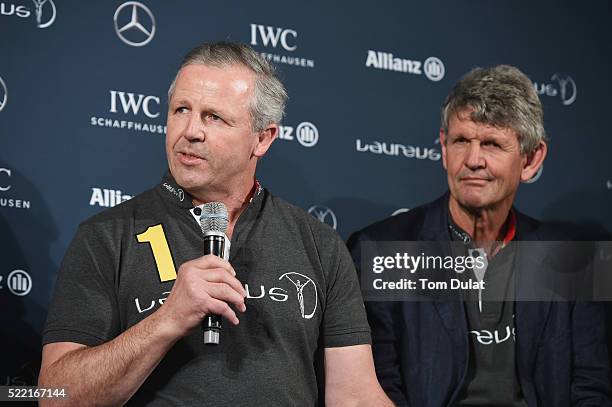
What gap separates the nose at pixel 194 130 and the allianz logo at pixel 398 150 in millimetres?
1107

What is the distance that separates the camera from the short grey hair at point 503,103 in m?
3.42

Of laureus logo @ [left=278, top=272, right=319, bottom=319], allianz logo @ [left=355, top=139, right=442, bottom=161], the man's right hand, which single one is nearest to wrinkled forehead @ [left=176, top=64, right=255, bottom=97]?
laureus logo @ [left=278, top=272, right=319, bottom=319]

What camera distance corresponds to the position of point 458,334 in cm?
329

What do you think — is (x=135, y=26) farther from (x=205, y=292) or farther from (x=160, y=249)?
(x=205, y=292)

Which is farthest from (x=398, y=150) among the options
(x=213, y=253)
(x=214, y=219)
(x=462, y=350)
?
(x=213, y=253)

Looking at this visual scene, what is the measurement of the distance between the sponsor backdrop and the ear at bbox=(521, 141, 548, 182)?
0.42 metres

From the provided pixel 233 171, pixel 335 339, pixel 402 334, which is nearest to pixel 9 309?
pixel 233 171

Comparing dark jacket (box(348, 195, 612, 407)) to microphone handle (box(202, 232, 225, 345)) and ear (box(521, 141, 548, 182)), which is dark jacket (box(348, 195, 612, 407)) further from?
microphone handle (box(202, 232, 225, 345))

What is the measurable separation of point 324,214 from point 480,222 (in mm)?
589

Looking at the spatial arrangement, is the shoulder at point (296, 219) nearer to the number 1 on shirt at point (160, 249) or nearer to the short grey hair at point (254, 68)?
the short grey hair at point (254, 68)

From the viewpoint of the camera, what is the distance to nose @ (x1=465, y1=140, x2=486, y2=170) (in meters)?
3.42

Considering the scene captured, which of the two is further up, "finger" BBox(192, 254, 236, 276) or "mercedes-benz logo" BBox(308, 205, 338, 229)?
"mercedes-benz logo" BBox(308, 205, 338, 229)

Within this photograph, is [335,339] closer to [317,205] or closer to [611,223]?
[317,205]

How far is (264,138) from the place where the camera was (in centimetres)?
297
